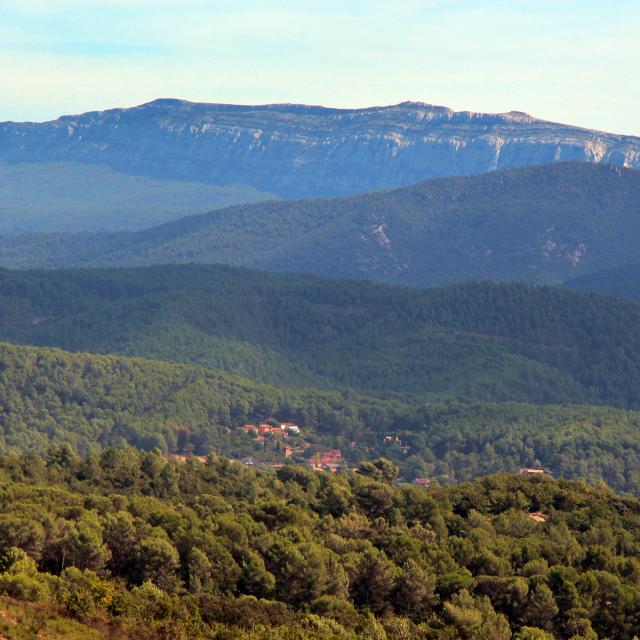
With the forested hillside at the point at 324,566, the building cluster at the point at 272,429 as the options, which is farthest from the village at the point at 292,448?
the forested hillside at the point at 324,566

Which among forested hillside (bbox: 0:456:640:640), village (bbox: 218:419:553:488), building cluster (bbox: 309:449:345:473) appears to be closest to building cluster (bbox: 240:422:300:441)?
village (bbox: 218:419:553:488)

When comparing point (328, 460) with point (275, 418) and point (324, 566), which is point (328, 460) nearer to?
point (275, 418)

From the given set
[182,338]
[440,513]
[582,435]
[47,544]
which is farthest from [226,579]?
[182,338]

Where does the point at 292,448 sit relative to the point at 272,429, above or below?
below

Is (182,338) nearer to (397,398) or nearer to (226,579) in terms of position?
(397,398)

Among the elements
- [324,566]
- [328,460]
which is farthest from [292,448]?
[324,566]

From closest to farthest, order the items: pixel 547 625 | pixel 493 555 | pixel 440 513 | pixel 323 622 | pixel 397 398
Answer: pixel 323 622 < pixel 547 625 < pixel 493 555 < pixel 440 513 < pixel 397 398
